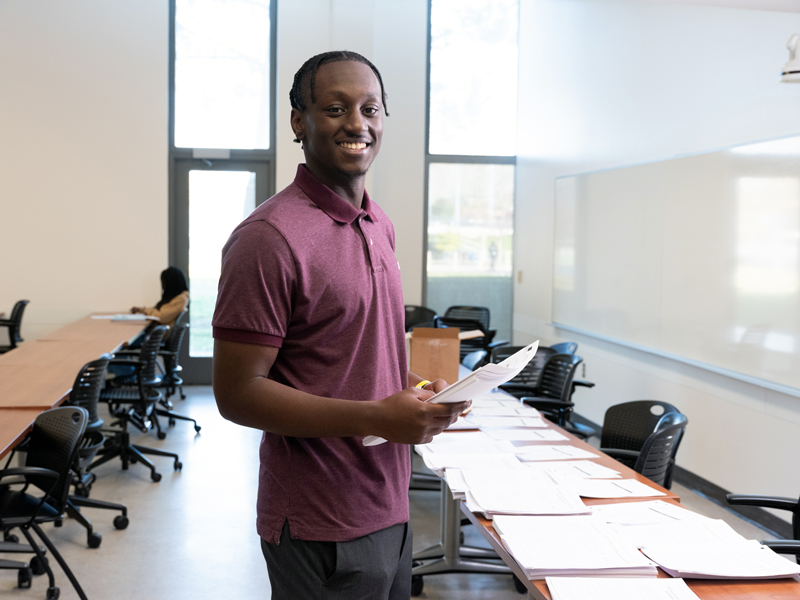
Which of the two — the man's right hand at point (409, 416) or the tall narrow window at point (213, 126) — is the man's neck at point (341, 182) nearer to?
the man's right hand at point (409, 416)

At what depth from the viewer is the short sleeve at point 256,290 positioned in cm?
106

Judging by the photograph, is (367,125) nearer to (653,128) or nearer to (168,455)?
(168,455)

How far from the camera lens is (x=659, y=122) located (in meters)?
5.23

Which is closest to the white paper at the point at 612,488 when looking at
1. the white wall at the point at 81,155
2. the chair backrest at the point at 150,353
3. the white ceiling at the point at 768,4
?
the white ceiling at the point at 768,4

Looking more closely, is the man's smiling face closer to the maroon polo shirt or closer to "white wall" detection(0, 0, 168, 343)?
the maroon polo shirt

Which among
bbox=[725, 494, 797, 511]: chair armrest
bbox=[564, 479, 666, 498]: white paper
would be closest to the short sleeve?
bbox=[564, 479, 666, 498]: white paper

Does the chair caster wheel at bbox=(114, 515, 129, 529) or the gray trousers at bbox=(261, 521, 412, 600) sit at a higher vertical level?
the gray trousers at bbox=(261, 521, 412, 600)

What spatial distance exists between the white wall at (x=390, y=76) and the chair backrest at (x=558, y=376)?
375cm

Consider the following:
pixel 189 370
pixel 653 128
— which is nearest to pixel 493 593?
pixel 653 128

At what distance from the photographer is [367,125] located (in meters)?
1.21

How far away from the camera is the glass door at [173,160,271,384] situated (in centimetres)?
802

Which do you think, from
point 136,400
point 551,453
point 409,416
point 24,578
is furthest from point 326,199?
point 136,400

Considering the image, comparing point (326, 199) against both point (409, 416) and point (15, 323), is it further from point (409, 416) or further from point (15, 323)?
point (15, 323)

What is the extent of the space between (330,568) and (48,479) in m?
2.53
